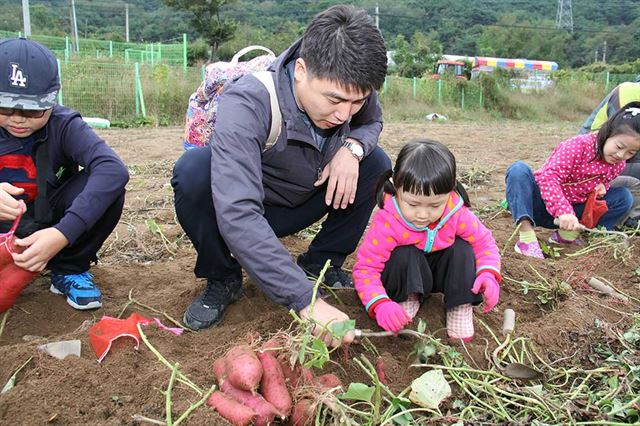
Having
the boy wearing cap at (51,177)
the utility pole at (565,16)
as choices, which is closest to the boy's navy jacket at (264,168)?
the boy wearing cap at (51,177)

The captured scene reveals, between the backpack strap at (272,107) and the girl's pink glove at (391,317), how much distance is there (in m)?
0.74

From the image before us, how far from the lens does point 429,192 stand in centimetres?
205

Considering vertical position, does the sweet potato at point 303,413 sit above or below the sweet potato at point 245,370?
below

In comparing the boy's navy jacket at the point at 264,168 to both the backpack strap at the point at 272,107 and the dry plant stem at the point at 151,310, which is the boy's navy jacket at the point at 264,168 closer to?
the backpack strap at the point at 272,107

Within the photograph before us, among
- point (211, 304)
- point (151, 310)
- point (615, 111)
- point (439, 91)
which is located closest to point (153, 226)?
point (151, 310)

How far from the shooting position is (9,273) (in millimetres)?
2135

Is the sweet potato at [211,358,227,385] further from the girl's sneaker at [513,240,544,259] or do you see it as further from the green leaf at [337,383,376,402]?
the girl's sneaker at [513,240,544,259]

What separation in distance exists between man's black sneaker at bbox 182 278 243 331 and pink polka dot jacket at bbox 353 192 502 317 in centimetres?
54

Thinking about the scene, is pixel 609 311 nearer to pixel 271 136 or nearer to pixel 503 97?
pixel 271 136

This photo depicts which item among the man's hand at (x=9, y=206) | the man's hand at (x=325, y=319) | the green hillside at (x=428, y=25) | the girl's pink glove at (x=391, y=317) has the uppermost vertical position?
the green hillside at (x=428, y=25)

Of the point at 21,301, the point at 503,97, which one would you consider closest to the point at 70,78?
the point at 21,301

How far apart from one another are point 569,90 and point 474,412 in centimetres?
2500

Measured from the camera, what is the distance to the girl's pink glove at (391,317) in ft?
6.55

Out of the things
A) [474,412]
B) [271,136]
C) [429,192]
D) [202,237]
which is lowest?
[474,412]
